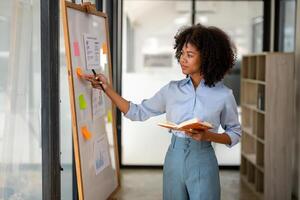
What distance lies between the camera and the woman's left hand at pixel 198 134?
222 cm

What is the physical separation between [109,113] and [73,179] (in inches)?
22.9

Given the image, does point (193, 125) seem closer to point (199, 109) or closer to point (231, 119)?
point (199, 109)

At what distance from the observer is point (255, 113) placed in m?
4.91

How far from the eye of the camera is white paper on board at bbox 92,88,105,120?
9.87 ft

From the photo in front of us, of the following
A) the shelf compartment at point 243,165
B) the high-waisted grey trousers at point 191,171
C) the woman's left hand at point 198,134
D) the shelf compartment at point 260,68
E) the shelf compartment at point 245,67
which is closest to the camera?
the woman's left hand at point 198,134

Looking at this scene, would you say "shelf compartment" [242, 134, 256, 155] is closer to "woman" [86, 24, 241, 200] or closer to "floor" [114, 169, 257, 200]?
"floor" [114, 169, 257, 200]

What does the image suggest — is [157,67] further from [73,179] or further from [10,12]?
[10,12]

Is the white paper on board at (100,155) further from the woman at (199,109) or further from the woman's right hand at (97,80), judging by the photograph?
the woman at (199,109)

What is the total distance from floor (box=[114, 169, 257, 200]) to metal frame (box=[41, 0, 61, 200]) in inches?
70.3

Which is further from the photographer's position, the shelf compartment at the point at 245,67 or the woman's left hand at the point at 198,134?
the shelf compartment at the point at 245,67

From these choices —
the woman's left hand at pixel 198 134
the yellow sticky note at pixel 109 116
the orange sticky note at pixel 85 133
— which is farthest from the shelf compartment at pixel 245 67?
the woman's left hand at pixel 198 134

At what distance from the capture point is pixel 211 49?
2.37 metres

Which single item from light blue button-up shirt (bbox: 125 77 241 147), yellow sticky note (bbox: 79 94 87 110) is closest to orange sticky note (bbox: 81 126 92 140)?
yellow sticky note (bbox: 79 94 87 110)

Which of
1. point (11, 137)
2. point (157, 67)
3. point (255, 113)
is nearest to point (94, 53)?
point (11, 137)
